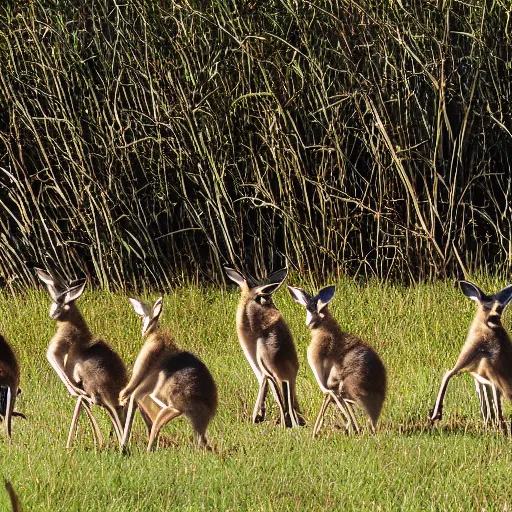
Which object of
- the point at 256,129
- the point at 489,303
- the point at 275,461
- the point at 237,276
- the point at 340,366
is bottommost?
the point at 275,461

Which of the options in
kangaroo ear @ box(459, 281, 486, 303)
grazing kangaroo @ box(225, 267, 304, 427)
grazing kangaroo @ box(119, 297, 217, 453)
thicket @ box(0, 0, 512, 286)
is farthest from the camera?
thicket @ box(0, 0, 512, 286)

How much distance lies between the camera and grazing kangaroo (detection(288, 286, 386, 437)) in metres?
2.34

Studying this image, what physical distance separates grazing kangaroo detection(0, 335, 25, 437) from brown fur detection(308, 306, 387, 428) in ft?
2.53

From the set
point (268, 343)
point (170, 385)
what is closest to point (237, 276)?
point (268, 343)

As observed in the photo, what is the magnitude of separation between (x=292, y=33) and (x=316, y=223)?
42.1 inches

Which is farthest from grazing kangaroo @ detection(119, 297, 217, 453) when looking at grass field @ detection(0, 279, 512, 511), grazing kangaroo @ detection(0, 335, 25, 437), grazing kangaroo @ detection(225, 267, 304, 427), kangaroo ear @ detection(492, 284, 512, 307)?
kangaroo ear @ detection(492, 284, 512, 307)

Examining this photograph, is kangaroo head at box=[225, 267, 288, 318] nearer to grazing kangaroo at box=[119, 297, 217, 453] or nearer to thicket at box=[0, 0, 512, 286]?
grazing kangaroo at box=[119, 297, 217, 453]

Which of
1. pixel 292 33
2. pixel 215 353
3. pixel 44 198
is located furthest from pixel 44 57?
pixel 215 353

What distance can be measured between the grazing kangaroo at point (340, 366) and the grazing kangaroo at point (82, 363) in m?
0.48

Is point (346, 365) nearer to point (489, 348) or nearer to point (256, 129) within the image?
point (489, 348)

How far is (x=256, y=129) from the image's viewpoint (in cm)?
531

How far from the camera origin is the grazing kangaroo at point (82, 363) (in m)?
2.29

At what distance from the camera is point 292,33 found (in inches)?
209

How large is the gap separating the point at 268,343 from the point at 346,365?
206mm
